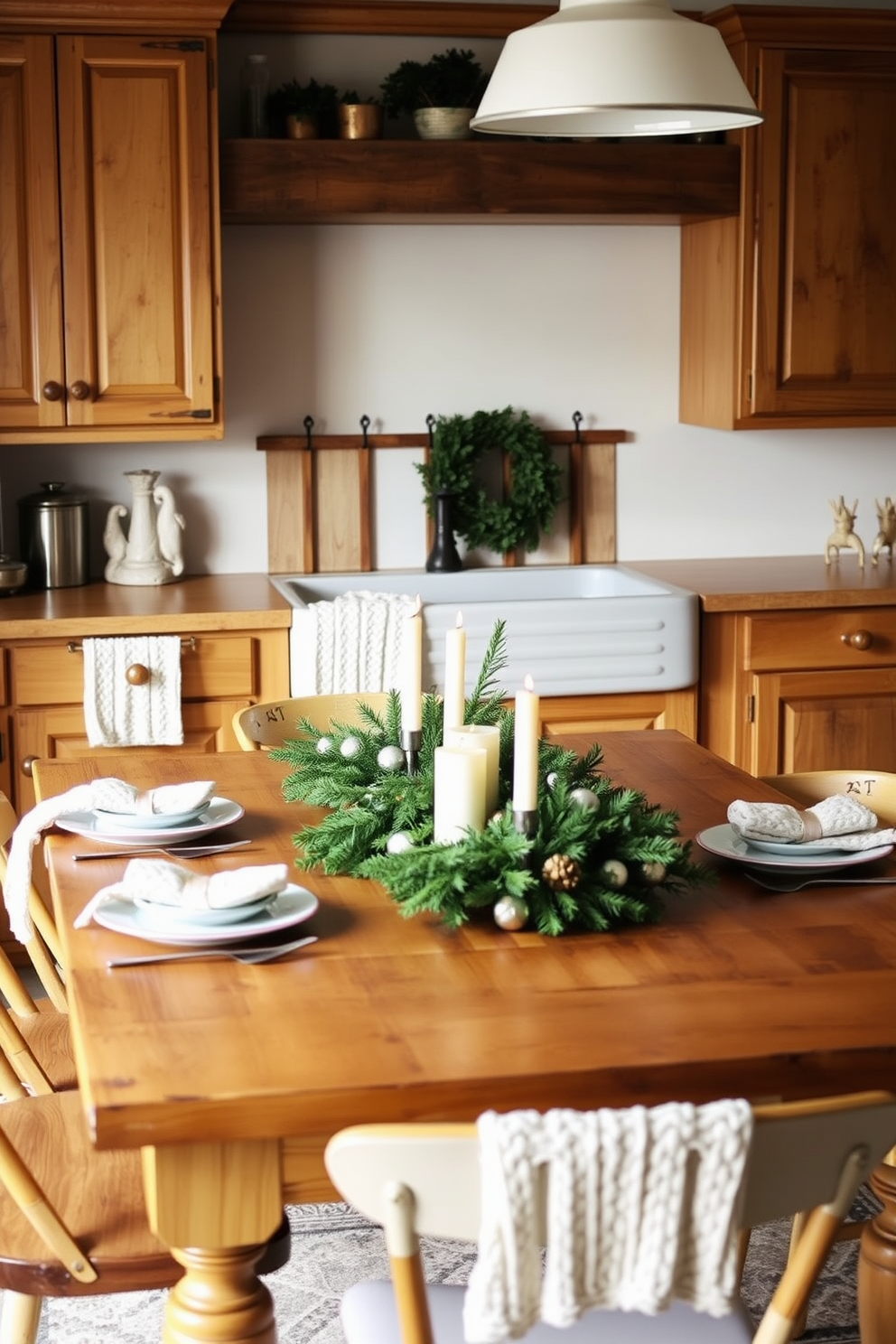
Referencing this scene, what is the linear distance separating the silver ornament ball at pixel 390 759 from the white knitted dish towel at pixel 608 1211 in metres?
0.93

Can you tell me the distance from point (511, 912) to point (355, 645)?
5.95ft

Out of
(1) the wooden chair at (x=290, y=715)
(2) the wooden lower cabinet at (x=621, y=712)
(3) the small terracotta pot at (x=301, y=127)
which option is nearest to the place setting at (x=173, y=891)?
(1) the wooden chair at (x=290, y=715)

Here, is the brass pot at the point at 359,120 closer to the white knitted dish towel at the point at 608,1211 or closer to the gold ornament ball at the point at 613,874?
the gold ornament ball at the point at 613,874

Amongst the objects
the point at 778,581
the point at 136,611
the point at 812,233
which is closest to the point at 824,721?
the point at 778,581

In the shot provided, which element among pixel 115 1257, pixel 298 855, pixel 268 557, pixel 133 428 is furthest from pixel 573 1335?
pixel 268 557

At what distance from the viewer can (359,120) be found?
12.5 feet

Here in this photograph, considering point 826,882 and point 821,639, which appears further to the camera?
point 821,639

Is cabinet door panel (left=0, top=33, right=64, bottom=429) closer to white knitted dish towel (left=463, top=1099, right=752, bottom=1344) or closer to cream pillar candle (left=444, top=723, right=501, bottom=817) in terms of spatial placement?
cream pillar candle (left=444, top=723, right=501, bottom=817)

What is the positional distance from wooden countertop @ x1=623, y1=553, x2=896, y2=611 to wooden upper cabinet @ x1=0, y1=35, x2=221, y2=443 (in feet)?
4.11

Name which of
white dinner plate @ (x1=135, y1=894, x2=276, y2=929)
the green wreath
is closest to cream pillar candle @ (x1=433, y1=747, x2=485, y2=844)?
white dinner plate @ (x1=135, y1=894, x2=276, y2=929)

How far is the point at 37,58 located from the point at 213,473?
1.07 meters

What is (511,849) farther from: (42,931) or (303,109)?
(303,109)

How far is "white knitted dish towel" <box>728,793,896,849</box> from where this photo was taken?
205cm

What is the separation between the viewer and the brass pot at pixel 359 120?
3.79 metres
